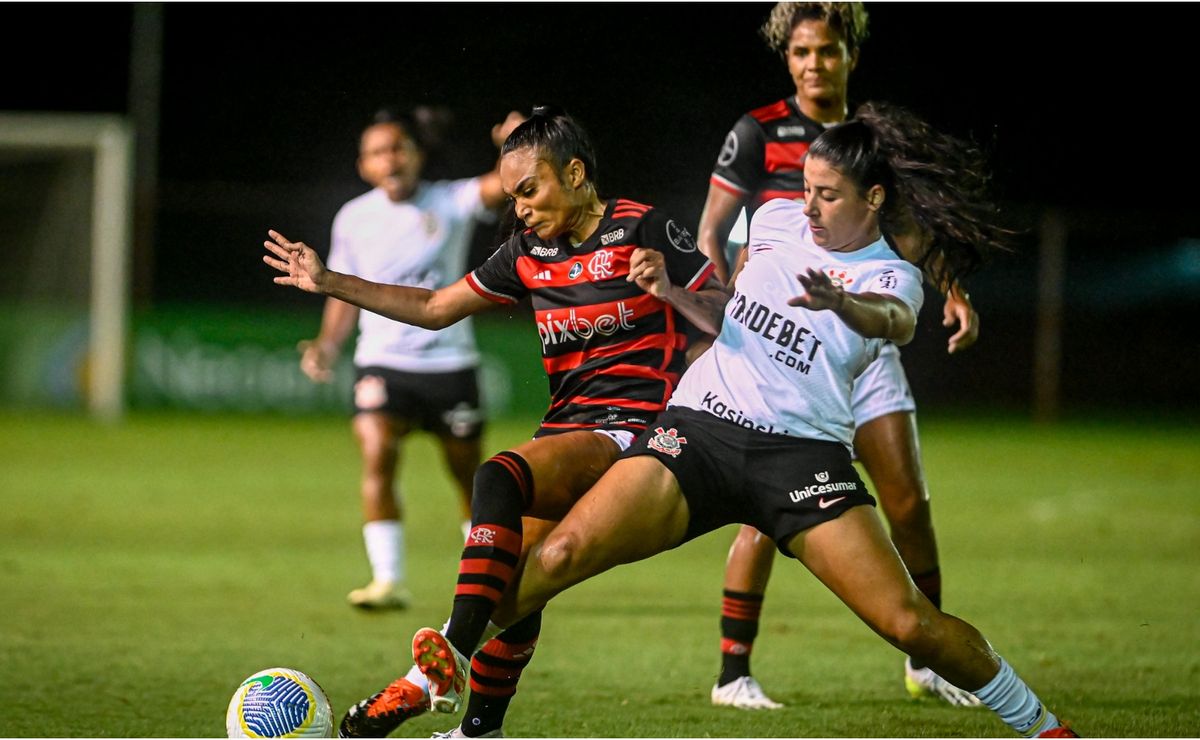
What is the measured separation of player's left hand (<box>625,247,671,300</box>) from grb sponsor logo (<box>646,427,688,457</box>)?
1.41ft

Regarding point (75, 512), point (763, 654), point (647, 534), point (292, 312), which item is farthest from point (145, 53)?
point (647, 534)

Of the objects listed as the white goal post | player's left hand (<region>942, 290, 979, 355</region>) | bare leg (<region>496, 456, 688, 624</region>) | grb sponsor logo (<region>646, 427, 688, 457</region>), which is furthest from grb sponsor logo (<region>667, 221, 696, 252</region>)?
the white goal post

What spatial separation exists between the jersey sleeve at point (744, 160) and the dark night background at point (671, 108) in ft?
1.16

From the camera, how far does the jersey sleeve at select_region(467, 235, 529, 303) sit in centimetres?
532

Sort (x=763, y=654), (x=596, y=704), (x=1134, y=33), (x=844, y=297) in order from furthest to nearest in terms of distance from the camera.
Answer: (x=1134, y=33)
(x=763, y=654)
(x=596, y=704)
(x=844, y=297)

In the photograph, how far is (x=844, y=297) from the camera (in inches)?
178

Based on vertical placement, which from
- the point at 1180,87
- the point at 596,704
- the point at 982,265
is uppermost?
the point at 1180,87

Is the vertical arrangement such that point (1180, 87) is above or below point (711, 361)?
above

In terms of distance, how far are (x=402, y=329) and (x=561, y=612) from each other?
1.89 metres

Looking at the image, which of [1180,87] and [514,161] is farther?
[1180,87]

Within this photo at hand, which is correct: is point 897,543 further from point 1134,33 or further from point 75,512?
point 1134,33

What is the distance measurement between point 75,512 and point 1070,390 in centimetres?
1662

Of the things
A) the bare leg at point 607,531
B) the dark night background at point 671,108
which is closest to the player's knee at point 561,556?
the bare leg at point 607,531

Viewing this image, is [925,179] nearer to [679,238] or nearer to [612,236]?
[679,238]
